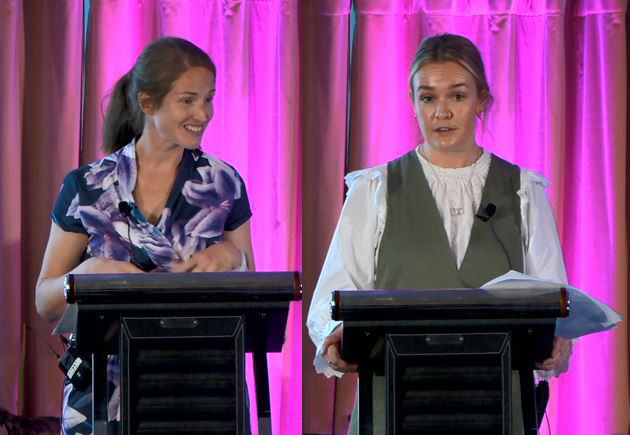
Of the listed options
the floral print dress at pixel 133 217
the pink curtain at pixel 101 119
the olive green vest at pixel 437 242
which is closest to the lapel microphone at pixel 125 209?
the floral print dress at pixel 133 217

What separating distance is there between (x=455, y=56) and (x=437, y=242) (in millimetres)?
476

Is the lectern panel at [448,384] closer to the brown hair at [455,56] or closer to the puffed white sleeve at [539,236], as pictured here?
the puffed white sleeve at [539,236]

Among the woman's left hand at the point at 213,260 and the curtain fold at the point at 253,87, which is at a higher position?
the curtain fold at the point at 253,87

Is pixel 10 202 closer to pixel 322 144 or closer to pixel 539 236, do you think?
pixel 322 144

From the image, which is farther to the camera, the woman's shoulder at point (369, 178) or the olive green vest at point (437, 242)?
the woman's shoulder at point (369, 178)

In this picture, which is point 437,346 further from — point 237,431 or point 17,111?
Result: point 17,111

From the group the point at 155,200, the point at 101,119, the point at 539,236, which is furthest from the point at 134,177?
the point at 101,119

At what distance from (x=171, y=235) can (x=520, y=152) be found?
7.02 ft

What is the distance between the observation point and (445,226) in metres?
2.62

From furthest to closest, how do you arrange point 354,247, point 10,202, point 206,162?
point 10,202 < point 206,162 < point 354,247

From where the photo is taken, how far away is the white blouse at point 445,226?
252 cm

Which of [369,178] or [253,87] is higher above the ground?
[253,87]

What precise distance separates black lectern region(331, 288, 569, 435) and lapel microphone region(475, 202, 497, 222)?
651 millimetres

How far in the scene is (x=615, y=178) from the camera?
4207 millimetres
